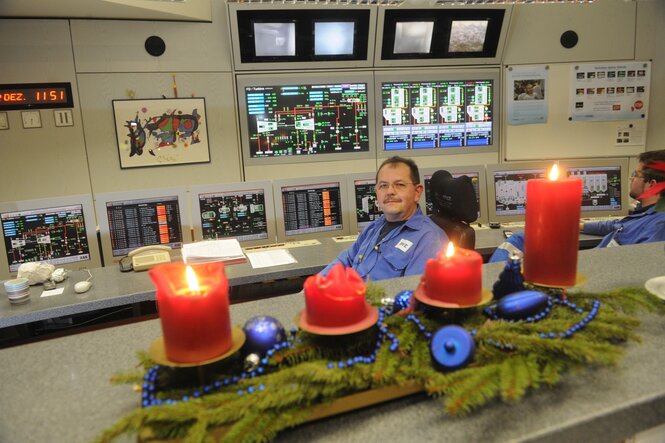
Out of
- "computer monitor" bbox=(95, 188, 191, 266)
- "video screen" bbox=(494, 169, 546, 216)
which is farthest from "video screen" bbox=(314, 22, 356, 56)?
"computer monitor" bbox=(95, 188, 191, 266)

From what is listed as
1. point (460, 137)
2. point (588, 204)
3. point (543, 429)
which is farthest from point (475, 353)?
point (460, 137)

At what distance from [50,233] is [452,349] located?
2310mm

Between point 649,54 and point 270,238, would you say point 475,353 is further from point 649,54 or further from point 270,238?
point 649,54

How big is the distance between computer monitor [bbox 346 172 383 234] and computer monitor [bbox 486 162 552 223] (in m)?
0.81

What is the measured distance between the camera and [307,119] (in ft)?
11.5

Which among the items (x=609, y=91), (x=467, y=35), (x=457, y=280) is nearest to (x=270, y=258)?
(x=457, y=280)

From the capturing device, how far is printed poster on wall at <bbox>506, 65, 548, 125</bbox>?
3.67 m

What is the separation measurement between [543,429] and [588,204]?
291cm

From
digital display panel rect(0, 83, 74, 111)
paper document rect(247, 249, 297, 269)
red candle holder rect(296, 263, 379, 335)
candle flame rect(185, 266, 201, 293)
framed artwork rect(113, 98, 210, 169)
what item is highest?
digital display panel rect(0, 83, 74, 111)

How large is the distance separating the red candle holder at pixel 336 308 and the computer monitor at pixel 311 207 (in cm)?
201

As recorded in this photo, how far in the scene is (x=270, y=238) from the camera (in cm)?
263

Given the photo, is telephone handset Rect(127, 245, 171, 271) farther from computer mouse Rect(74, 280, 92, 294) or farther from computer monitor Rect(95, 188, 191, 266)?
computer mouse Rect(74, 280, 92, 294)

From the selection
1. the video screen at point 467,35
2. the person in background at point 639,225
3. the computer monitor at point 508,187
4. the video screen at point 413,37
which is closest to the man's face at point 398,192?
the person in background at point 639,225

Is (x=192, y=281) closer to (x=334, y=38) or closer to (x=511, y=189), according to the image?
(x=511, y=189)
